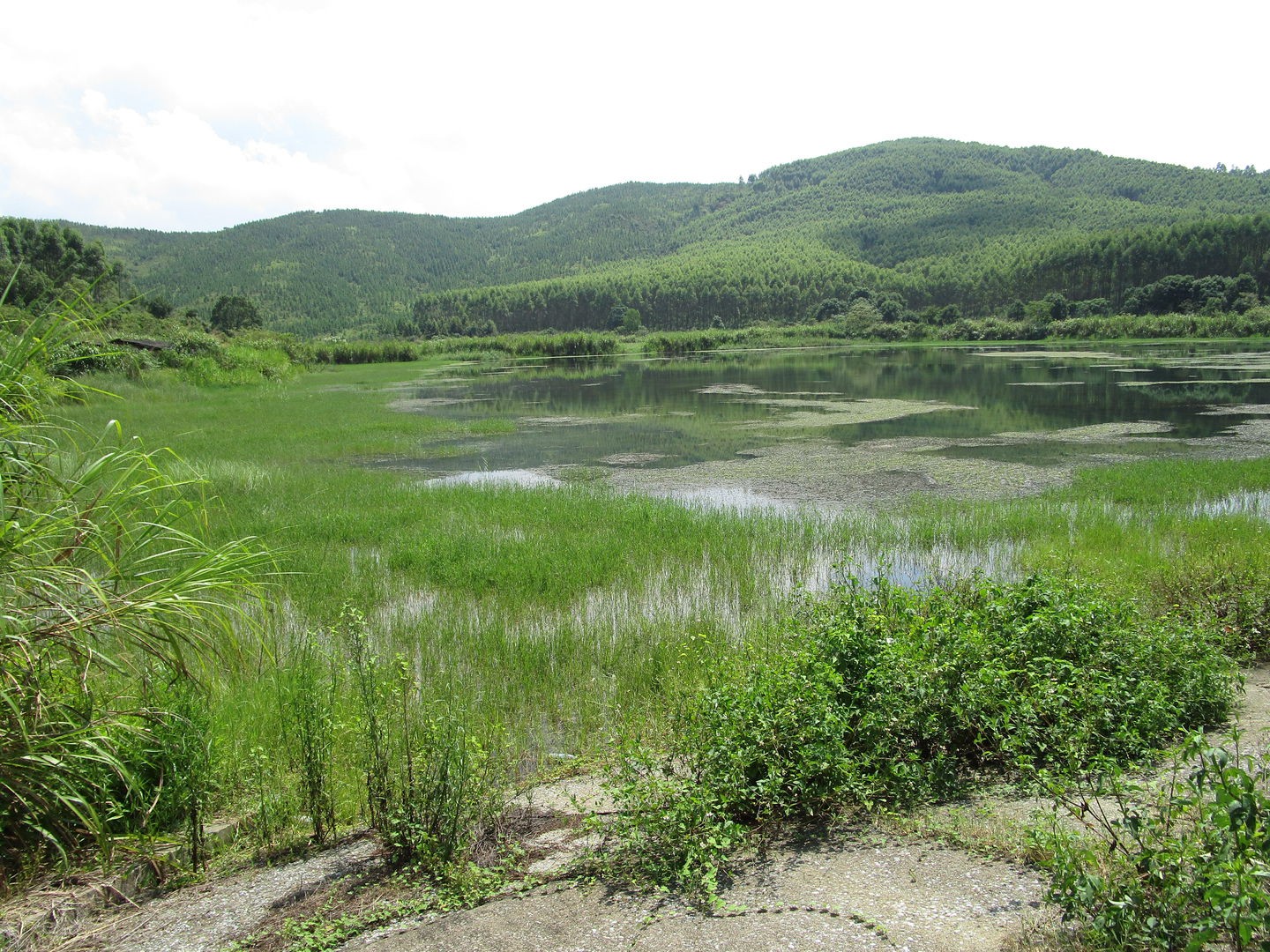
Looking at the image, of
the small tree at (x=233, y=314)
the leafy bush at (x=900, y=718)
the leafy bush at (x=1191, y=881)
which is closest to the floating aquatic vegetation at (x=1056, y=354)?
the leafy bush at (x=900, y=718)

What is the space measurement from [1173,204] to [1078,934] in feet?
609

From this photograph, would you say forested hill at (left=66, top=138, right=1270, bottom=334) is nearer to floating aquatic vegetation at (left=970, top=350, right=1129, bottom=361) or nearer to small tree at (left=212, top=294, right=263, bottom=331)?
floating aquatic vegetation at (left=970, top=350, right=1129, bottom=361)

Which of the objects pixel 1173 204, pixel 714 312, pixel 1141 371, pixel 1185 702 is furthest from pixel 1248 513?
pixel 1173 204

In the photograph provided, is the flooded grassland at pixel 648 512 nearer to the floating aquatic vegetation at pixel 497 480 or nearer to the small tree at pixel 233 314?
the floating aquatic vegetation at pixel 497 480

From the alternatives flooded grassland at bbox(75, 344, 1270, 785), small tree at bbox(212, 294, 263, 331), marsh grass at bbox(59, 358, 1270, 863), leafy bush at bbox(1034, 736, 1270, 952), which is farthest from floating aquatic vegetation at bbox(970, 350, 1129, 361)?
small tree at bbox(212, 294, 263, 331)

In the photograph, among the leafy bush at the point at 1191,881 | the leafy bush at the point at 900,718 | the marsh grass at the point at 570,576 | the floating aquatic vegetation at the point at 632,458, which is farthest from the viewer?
the floating aquatic vegetation at the point at 632,458

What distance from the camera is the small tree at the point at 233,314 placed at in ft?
267

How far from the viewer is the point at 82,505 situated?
4.61 metres

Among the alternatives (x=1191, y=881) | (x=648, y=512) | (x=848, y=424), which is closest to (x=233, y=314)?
(x=848, y=424)

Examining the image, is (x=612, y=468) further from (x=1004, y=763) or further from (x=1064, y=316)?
(x=1064, y=316)

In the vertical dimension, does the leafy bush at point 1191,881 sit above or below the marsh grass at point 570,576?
above

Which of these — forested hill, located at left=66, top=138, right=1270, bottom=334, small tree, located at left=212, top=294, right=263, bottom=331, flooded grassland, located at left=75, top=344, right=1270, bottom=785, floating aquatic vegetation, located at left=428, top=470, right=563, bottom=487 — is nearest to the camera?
flooded grassland, located at left=75, top=344, right=1270, bottom=785

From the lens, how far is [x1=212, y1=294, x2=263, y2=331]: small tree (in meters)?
81.3

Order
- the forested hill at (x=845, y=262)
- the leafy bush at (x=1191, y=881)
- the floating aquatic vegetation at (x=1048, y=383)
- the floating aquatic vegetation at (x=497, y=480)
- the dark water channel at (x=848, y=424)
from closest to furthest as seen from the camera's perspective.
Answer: the leafy bush at (x=1191, y=881) < the floating aquatic vegetation at (x=497, y=480) < the dark water channel at (x=848, y=424) < the floating aquatic vegetation at (x=1048, y=383) < the forested hill at (x=845, y=262)
